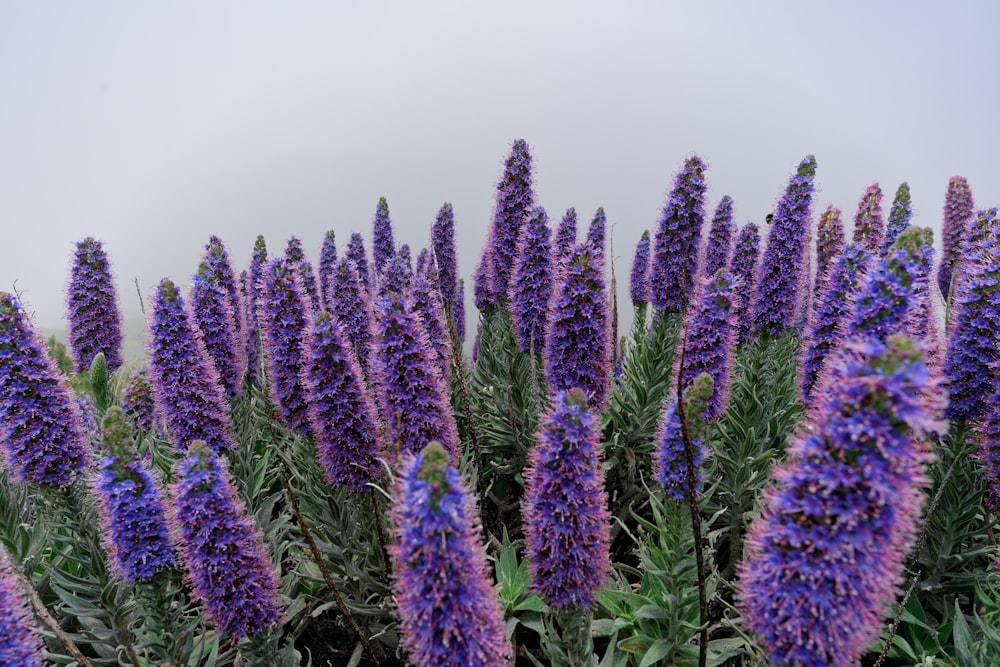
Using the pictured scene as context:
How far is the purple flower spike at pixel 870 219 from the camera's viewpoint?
644 cm

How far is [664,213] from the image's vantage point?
626 centimetres

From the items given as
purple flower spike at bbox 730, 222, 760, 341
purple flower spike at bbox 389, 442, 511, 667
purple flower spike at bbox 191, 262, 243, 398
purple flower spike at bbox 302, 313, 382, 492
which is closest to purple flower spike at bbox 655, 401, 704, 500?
purple flower spike at bbox 389, 442, 511, 667

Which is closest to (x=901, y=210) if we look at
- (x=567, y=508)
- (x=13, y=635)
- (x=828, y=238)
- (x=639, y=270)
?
(x=828, y=238)

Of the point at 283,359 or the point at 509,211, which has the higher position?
the point at 509,211

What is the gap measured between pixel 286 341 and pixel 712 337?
352 centimetres

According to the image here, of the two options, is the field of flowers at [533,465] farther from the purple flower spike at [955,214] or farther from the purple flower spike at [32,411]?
the purple flower spike at [955,214]

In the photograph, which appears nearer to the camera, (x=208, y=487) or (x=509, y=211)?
(x=208, y=487)

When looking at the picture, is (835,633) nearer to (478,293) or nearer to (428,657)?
(428,657)

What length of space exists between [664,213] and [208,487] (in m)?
5.18

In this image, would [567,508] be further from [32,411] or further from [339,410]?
[32,411]

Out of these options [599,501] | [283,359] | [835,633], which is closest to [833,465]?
[835,633]

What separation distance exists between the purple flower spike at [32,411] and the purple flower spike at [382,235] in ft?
17.9

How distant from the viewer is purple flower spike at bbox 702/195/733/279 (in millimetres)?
7613

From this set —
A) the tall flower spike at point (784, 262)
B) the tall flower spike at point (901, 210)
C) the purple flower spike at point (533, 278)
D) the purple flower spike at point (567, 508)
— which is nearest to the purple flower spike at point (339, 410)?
the purple flower spike at point (567, 508)
